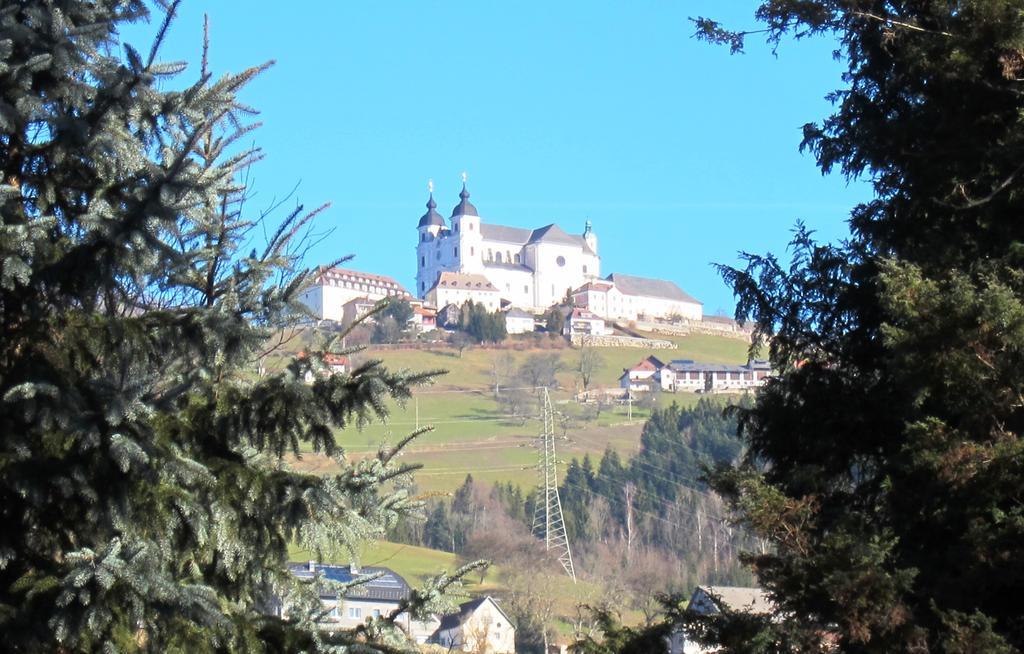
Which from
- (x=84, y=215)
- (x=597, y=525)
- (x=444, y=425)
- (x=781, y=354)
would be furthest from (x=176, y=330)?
(x=444, y=425)

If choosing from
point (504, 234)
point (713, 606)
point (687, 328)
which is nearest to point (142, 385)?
point (713, 606)

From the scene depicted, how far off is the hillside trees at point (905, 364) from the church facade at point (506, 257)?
152 meters

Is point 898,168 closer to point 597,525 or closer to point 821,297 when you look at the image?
point 821,297

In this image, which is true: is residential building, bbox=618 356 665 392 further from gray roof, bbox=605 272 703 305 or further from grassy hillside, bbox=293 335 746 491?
gray roof, bbox=605 272 703 305

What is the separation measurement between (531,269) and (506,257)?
3912mm

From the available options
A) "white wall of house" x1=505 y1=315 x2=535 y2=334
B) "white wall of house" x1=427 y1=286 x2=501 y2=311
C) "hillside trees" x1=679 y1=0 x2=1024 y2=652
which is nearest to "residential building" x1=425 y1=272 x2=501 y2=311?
"white wall of house" x1=427 y1=286 x2=501 y2=311

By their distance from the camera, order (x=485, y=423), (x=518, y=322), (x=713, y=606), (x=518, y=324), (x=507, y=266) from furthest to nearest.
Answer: (x=507, y=266)
(x=518, y=322)
(x=518, y=324)
(x=485, y=423)
(x=713, y=606)

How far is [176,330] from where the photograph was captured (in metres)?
4.48

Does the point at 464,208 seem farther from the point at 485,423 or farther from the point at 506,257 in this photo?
the point at 485,423

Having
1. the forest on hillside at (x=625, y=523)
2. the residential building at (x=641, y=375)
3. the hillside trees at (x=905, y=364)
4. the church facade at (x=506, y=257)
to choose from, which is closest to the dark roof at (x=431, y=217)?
the church facade at (x=506, y=257)

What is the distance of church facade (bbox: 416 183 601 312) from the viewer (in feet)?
537

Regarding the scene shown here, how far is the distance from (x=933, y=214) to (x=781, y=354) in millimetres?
1337

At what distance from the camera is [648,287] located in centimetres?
17175

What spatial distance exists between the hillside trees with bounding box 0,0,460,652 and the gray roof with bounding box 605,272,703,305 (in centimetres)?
16111
